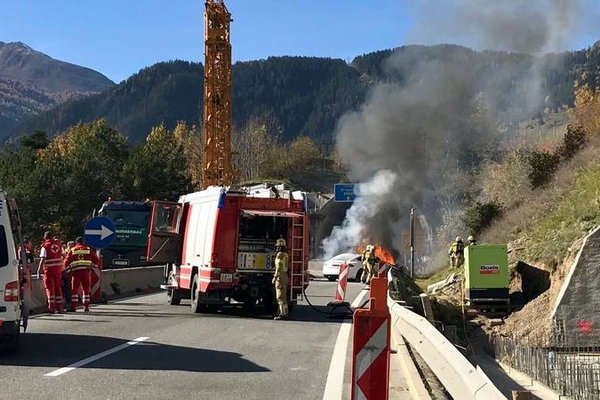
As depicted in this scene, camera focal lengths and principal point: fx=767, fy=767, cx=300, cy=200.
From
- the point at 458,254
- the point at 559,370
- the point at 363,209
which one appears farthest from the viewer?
the point at 363,209

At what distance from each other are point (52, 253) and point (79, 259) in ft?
2.46

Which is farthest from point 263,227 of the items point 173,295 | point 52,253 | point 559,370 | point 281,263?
point 559,370

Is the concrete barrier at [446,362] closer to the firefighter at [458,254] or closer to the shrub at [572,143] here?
the firefighter at [458,254]

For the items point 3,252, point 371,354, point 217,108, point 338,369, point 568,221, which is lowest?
point 338,369

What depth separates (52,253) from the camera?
15.8 m

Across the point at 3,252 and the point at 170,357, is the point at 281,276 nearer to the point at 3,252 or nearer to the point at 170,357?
the point at 170,357

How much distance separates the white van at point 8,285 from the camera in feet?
31.1

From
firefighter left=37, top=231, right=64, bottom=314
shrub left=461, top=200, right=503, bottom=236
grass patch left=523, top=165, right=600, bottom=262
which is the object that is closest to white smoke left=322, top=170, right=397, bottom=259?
shrub left=461, top=200, right=503, bottom=236

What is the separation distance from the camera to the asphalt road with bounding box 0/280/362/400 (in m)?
7.92

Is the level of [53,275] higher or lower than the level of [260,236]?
lower

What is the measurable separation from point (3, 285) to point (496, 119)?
49547mm

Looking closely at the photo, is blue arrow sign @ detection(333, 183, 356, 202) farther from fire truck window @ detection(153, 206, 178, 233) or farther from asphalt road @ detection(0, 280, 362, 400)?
asphalt road @ detection(0, 280, 362, 400)

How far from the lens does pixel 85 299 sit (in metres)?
16.7

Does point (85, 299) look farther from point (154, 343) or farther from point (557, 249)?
point (557, 249)
